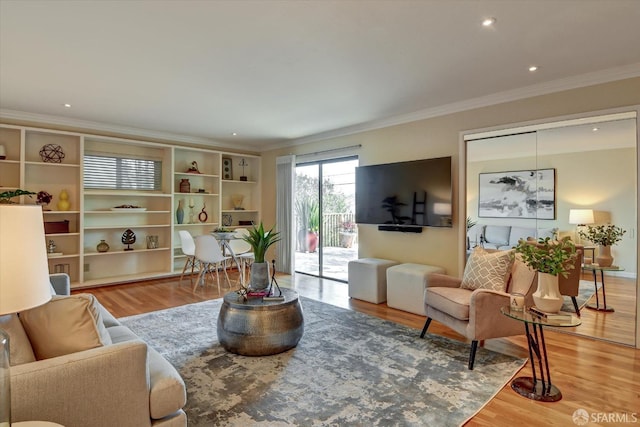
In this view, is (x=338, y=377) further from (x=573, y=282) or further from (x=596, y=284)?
(x=596, y=284)

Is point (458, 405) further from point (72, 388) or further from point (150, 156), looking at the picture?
point (150, 156)

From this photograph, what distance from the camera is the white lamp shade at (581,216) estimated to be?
341 centimetres

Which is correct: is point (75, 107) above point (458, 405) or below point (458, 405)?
above

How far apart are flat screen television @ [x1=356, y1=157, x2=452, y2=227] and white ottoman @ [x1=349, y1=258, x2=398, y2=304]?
0.65 metres

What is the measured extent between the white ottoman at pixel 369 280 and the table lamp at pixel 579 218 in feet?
6.82

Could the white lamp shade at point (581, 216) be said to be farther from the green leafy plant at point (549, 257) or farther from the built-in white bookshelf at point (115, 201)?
the built-in white bookshelf at point (115, 201)

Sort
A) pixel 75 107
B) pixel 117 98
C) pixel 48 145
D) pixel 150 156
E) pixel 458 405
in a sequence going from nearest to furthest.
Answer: pixel 458 405 → pixel 117 98 → pixel 75 107 → pixel 48 145 → pixel 150 156

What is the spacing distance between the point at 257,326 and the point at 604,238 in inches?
132

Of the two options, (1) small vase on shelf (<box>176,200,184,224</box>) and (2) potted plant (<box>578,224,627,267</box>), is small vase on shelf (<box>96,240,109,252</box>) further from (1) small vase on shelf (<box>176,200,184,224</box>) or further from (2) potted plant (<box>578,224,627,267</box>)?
(2) potted plant (<box>578,224,627,267</box>)

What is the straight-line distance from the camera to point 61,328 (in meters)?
1.48

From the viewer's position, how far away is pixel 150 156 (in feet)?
20.2

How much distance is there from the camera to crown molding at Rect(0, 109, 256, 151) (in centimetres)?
474

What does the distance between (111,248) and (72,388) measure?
199 inches

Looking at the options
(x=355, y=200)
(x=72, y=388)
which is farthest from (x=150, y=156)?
(x=72, y=388)
